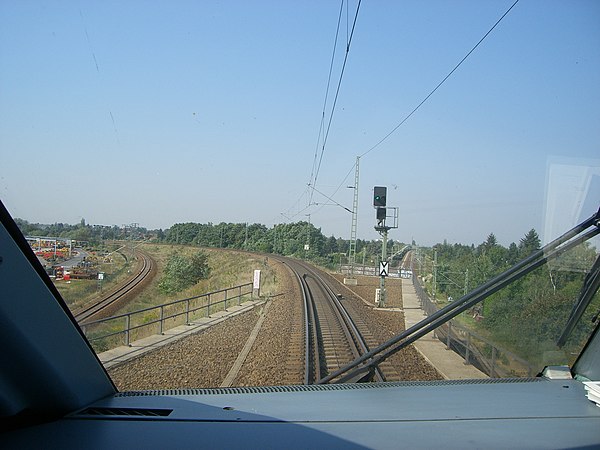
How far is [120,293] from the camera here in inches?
226

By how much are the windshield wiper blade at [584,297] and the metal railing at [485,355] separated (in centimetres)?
50

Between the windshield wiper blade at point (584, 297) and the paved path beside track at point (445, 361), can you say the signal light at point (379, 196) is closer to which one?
the paved path beside track at point (445, 361)

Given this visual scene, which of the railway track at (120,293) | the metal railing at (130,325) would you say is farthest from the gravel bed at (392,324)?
the railway track at (120,293)

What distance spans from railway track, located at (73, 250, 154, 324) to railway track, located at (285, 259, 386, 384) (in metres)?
2.23

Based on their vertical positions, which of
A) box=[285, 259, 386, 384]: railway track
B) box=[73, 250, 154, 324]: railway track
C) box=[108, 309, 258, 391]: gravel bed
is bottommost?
box=[285, 259, 386, 384]: railway track

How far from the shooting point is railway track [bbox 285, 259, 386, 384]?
824 cm

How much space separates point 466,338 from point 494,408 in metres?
2.73

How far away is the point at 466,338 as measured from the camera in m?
5.59

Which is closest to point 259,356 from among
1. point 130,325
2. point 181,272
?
point 181,272

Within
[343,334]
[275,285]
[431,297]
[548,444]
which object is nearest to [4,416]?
[548,444]

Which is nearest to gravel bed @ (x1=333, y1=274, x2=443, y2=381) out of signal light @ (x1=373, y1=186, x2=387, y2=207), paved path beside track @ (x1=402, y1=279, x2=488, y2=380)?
paved path beside track @ (x1=402, y1=279, x2=488, y2=380)

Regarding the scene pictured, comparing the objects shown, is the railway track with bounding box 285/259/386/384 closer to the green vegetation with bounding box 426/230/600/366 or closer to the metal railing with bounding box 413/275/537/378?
the metal railing with bounding box 413/275/537/378

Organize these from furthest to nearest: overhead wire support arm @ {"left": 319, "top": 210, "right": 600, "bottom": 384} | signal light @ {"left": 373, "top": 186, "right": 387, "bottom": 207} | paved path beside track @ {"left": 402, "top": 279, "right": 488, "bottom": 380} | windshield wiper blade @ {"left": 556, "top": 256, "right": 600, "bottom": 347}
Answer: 1. signal light @ {"left": 373, "top": 186, "right": 387, "bottom": 207}
2. paved path beside track @ {"left": 402, "top": 279, "right": 488, "bottom": 380}
3. windshield wiper blade @ {"left": 556, "top": 256, "right": 600, "bottom": 347}
4. overhead wire support arm @ {"left": 319, "top": 210, "right": 600, "bottom": 384}

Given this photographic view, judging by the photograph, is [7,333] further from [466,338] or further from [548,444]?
[466,338]
